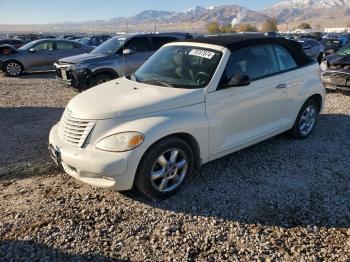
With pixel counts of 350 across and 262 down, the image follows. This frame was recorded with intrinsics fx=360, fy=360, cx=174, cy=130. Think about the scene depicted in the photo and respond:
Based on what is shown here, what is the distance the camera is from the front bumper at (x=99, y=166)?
3.59 metres

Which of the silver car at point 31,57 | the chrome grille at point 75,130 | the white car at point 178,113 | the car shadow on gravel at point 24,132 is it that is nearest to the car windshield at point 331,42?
the silver car at point 31,57

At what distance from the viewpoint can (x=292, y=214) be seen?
3791 mm

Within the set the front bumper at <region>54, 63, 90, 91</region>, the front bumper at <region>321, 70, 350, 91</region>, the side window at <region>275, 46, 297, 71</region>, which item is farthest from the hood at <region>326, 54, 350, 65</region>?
the front bumper at <region>54, 63, 90, 91</region>

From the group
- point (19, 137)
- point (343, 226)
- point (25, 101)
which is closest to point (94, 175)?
point (343, 226)

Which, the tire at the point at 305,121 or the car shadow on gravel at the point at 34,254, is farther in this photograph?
the tire at the point at 305,121

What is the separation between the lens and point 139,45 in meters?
10.4

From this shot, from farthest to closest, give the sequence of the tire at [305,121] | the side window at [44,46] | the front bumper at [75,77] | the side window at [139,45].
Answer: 1. the side window at [44,46]
2. the side window at [139,45]
3. the front bumper at [75,77]
4. the tire at [305,121]

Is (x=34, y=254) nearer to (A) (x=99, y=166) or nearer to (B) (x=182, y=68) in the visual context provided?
(A) (x=99, y=166)

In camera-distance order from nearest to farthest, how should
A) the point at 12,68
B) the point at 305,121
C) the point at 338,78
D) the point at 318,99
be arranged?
the point at 305,121
the point at 318,99
the point at 338,78
the point at 12,68

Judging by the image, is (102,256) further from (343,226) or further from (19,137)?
(19,137)

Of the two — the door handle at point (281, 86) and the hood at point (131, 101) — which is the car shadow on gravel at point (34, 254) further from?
the door handle at point (281, 86)

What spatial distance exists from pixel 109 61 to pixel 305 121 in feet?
18.6

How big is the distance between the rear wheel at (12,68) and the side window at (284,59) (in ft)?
39.5

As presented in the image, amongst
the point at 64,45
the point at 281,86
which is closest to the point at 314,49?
the point at 64,45
